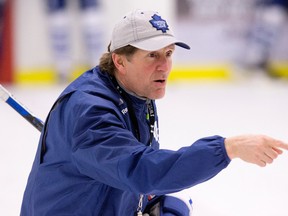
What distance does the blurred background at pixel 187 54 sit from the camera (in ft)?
20.8

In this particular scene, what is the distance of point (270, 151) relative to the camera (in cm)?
169

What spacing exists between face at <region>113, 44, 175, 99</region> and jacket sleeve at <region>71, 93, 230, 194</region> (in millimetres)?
271

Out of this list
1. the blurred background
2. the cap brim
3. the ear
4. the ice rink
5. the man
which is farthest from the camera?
the blurred background

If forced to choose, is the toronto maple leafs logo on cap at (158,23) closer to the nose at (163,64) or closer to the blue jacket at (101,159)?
the nose at (163,64)

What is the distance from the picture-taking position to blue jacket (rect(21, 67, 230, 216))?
1800 millimetres

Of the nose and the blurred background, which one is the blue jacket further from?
the blurred background

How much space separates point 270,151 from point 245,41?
689cm

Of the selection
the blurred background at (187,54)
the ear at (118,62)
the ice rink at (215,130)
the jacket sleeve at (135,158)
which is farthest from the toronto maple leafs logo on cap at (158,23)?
the blurred background at (187,54)

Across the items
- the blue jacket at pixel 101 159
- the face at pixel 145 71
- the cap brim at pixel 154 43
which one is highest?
the cap brim at pixel 154 43

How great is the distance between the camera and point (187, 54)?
26.8 feet

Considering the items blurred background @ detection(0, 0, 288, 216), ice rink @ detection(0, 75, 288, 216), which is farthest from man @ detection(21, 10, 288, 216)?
blurred background @ detection(0, 0, 288, 216)

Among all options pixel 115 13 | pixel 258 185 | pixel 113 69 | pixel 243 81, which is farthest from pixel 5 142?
pixel 243 81

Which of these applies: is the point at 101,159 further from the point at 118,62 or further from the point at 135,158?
the point at 118,62

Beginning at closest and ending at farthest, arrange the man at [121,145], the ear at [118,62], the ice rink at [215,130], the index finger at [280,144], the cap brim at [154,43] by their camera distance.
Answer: the index finger at [280,144] < the man at [121,145] < the cap brim at [154,43] < the ear at [118,62] < the ice rink at [215,130]
